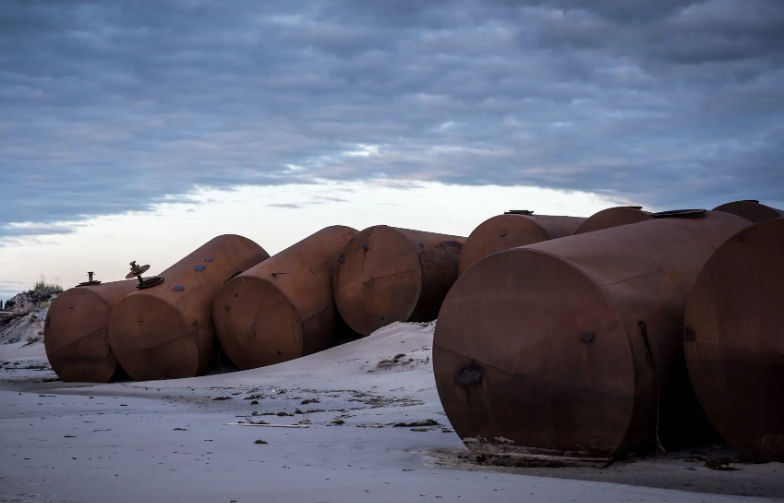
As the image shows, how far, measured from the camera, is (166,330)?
14289 millimetres

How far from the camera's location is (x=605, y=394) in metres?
5.49

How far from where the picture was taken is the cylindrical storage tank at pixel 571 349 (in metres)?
5.49

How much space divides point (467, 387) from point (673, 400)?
4.54 ft

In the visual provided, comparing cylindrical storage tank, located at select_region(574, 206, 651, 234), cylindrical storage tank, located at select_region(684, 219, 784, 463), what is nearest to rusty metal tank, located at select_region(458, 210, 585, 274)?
cylindrical storage tank, located at select_region(574, 206, 651, 234)

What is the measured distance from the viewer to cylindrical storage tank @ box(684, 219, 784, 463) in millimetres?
5086

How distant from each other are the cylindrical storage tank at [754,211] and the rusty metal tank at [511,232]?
11.0 feet

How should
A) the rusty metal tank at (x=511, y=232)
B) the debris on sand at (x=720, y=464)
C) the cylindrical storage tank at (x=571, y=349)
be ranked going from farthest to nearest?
the rusty metal tank at (x=511, y=232), the cylindrical storage tank at (x=571, y=349), the debris on sand at (x=720, y=464)

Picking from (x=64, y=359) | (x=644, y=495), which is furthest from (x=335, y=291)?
(x=644, y=495)

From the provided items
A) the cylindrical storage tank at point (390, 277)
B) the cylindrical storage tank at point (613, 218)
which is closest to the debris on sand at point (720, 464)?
the cylindrical storage tank at point (613, 218)

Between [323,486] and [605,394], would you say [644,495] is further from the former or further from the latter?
[323,486]

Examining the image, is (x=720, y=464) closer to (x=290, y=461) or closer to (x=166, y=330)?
(x=290, y=461)

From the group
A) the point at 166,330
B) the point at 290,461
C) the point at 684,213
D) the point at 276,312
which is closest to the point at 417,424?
the point at 290,461

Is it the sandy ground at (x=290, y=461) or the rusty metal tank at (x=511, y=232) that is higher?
the rusty metal tank at (x=511, y=232)

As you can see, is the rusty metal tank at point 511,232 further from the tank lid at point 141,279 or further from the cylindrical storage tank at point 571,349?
the cylindrical storage tank at point 571,349
